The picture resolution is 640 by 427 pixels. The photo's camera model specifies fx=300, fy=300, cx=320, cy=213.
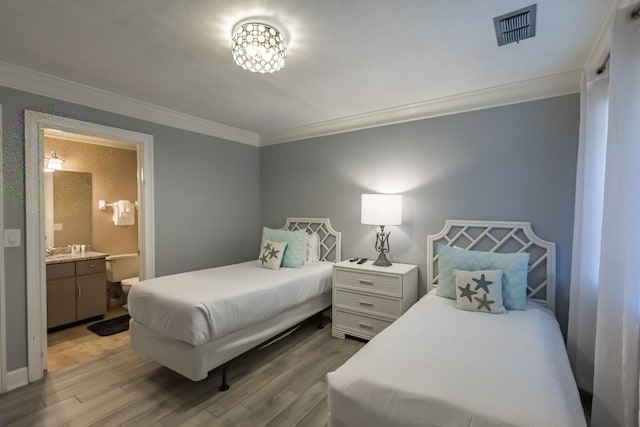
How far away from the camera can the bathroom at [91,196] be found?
3.82 m

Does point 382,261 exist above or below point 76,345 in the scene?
above

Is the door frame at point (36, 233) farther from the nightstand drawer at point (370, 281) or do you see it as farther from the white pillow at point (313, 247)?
the nightstand drawer at point (370, 281)

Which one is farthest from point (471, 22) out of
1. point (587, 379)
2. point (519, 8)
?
point (587, 379)

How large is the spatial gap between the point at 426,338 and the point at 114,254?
432 centimetres

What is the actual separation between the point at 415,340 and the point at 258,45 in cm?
189

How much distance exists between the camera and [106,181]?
4250 millimetres

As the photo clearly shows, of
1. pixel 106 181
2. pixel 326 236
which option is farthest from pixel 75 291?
pixel 326 236

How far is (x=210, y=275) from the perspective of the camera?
2.88 meters

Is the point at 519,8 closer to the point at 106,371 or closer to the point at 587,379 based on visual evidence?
the point at 587,379

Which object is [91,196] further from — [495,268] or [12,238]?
[495,268]

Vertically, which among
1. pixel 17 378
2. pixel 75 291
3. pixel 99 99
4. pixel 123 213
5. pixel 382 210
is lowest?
pixel 17 378

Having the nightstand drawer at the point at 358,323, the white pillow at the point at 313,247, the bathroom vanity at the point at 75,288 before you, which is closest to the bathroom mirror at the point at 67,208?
the bathroom vanity at the point at 75,288

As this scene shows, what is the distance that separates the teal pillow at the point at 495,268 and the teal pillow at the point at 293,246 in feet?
4.72

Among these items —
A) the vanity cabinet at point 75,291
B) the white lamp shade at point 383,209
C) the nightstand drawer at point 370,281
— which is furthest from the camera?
the vanity cabinet at point 75,291
